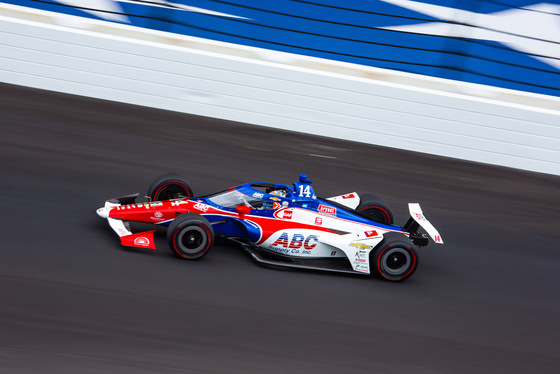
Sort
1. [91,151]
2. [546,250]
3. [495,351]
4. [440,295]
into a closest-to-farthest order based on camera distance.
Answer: [495,351], [440,295], [546,250], [91,151]

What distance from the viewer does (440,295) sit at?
666 cm

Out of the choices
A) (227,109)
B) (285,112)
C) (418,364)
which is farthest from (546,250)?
(227,109)

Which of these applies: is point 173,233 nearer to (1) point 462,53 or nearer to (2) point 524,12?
(1) point 462,53

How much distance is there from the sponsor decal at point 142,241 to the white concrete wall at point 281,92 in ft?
17.0

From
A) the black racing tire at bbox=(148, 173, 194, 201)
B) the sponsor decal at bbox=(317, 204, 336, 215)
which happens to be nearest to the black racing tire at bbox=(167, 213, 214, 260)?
the black racing tire at bbox=(148, 173, 194, 201)

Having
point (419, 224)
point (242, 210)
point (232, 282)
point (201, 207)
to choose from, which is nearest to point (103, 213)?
point (201, 207)

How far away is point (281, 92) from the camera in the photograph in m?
10.9

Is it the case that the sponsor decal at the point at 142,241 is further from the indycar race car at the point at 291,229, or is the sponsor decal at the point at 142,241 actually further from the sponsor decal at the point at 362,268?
the sponsor decal at the point at 362,268

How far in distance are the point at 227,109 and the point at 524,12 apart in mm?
5699

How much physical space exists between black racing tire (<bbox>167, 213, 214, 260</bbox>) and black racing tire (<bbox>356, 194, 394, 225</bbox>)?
215cm

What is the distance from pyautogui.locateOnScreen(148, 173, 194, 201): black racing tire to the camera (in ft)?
22.8

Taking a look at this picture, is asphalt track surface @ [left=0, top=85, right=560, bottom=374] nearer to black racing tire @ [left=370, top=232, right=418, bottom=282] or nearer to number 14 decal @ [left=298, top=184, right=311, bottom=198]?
black racing tire @ [left=370, top=232, right=418, bottom=282]

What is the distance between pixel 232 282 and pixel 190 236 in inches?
24.4

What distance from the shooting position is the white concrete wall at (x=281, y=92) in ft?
35.6
